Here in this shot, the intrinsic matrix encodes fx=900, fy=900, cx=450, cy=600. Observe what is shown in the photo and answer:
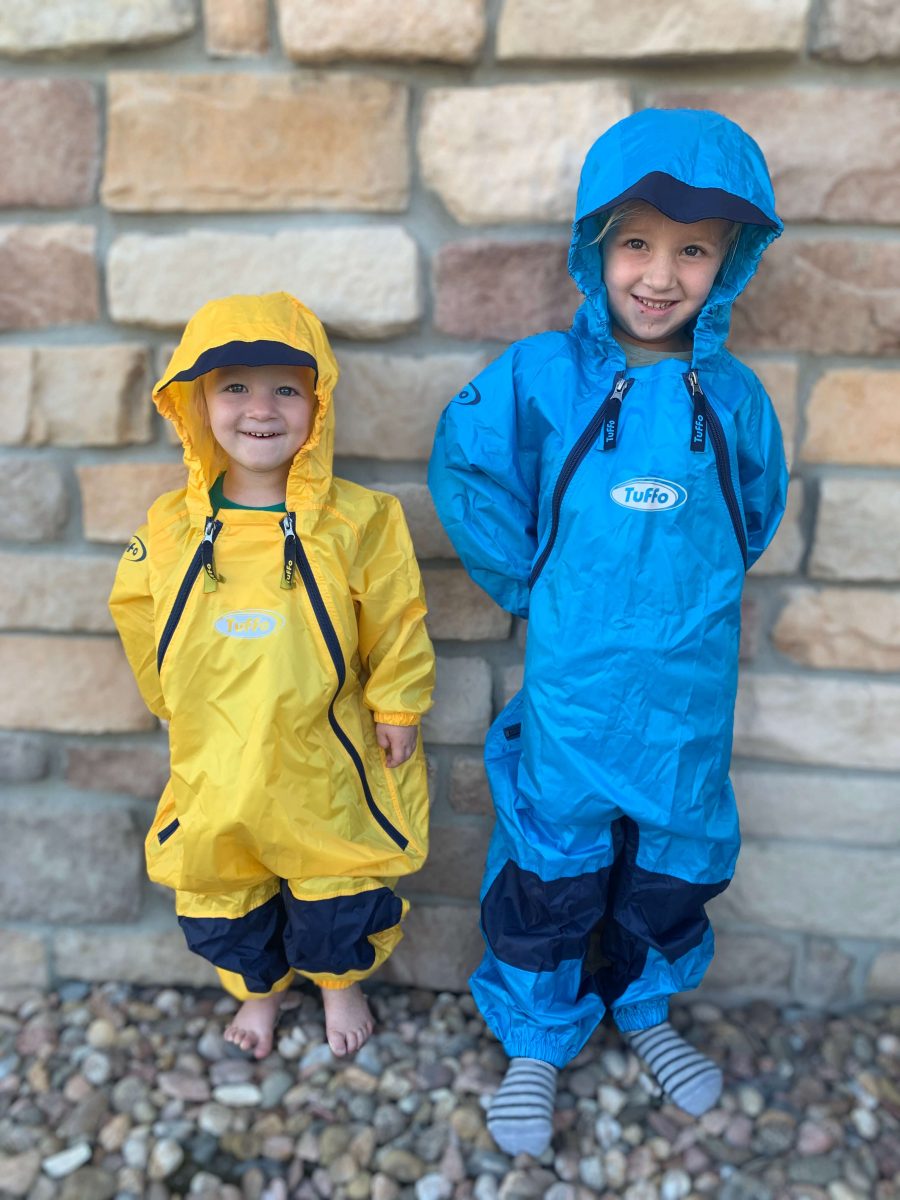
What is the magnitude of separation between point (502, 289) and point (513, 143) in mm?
262

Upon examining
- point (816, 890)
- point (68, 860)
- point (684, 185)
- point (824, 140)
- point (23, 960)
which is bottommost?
point (23, 960)

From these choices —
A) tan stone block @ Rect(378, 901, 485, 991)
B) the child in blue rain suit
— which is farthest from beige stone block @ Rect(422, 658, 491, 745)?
tan stone block @ Rect(378, 901, 485, 991)

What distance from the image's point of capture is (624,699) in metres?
1.62

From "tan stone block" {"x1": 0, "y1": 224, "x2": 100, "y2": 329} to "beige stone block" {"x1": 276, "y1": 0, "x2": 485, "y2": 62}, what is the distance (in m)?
0.57

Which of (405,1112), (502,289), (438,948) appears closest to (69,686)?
(438,948)

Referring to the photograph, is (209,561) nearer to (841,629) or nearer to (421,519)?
(421,519)

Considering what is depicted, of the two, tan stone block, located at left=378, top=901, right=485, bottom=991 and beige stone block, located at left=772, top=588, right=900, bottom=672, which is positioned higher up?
beige stone block, located at left=772, top=588, right=900, bottom=672

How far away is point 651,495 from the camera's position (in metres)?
1.55

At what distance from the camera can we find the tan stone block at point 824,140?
1.66 metres

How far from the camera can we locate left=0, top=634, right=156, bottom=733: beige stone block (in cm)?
202

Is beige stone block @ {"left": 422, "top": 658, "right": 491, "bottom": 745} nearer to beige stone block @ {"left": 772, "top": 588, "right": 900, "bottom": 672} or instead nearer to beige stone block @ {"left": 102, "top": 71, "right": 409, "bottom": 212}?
beige stone block @ {"left": 772, "top": 588, "right": 900, "bottom": 672}

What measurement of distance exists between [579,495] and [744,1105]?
131 cm

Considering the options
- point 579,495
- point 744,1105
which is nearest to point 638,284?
point 579,495

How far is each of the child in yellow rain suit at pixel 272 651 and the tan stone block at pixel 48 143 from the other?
1.52ft
